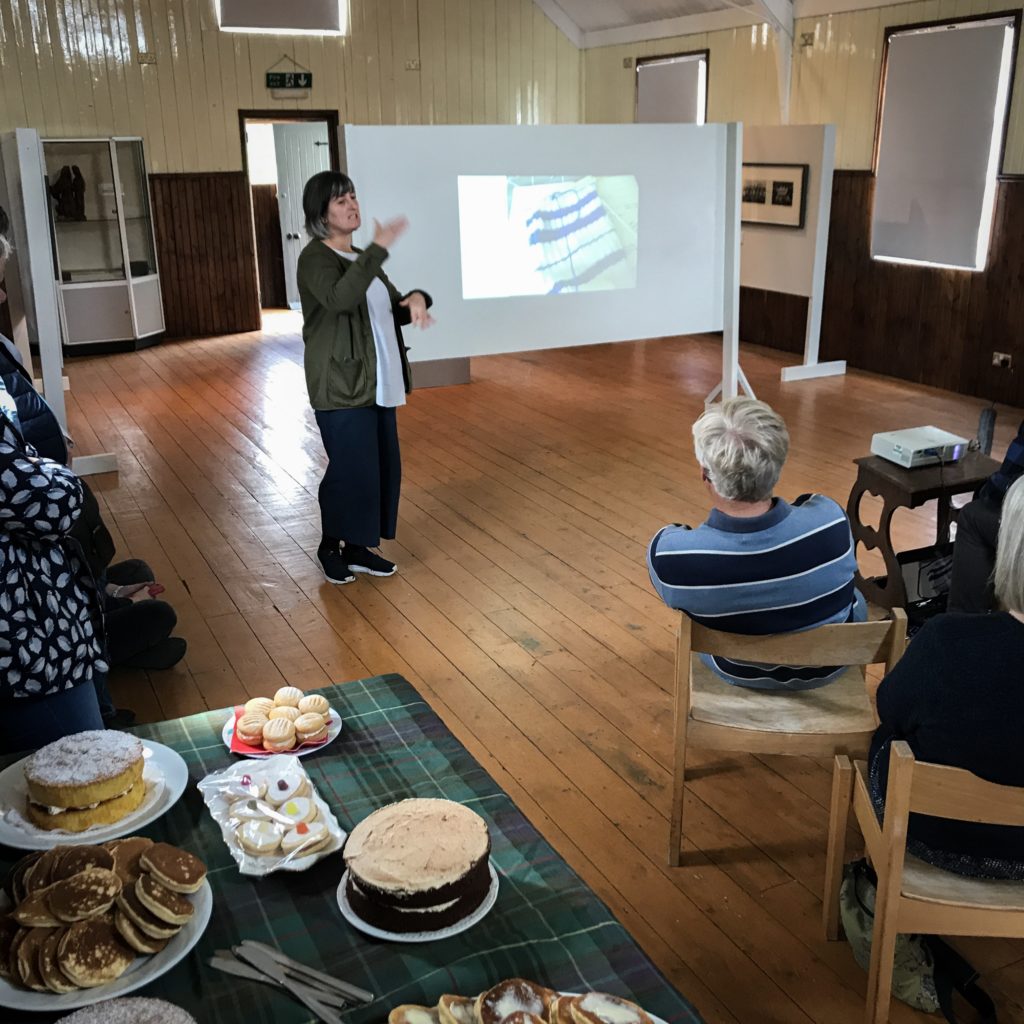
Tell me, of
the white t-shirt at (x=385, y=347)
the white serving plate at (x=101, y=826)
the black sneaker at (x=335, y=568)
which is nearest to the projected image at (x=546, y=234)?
the white t-shirt at (x=385, y=347)

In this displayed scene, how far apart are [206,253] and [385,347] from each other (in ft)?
24.0

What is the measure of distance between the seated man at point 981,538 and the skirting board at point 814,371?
4576mm

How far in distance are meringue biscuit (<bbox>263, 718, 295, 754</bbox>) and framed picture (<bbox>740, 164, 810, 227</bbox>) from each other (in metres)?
6.56

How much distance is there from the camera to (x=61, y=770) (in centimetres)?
150

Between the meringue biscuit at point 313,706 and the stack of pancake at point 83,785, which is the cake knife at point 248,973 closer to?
the stack of pancake at point 83,785

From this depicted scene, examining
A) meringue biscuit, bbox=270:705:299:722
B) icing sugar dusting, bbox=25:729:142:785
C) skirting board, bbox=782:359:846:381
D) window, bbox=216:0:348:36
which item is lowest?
skirting board, bbox=782:359:846:381

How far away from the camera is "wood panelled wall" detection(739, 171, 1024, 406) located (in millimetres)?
6887

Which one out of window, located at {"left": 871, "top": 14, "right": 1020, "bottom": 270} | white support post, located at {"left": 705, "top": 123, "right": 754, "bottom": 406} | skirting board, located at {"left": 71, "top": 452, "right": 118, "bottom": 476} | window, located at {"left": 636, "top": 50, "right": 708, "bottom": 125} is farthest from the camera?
window, located at {"left": 636, "top": 50, "right": 708, "bottom": 125}

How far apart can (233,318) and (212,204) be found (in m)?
1.12

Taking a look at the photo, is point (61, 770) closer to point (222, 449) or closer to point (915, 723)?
point (915, 723)

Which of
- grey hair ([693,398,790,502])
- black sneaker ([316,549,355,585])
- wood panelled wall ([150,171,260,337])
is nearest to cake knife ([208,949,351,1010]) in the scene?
grey hair ([693,398,790,502])

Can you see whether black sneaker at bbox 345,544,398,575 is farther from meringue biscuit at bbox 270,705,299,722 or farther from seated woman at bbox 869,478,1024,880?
seated woman at bbox 869,478,1024,880

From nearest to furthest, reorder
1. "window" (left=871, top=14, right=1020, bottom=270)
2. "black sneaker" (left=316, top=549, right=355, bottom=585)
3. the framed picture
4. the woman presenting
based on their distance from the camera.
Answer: the woman presenting
"black sneaker" (left=316, top=549, right=355, bottom=585)
"window" (left=871, top=14, right=1020, bottom=270)
the framed picture

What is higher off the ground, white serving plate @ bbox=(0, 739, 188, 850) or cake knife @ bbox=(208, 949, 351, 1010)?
white serving plate @ bbox=(0, 739, 188, 850)
